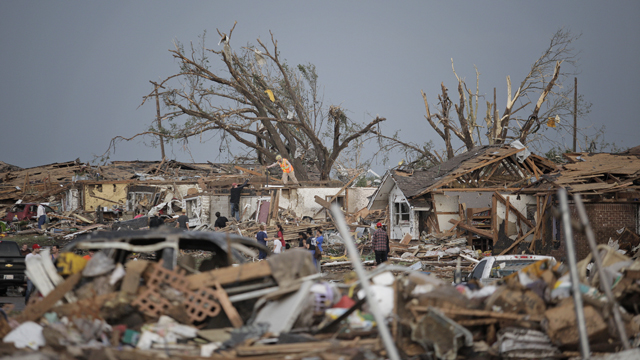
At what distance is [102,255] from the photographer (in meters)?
6.44

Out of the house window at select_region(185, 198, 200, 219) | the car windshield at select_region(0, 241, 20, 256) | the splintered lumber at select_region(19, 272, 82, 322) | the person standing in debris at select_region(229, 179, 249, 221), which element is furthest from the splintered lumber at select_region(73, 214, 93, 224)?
the splintered lumber at select_region(19, 272, 82, 322)

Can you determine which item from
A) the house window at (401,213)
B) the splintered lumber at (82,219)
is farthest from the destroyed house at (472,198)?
the splintered lumber at (82,219)

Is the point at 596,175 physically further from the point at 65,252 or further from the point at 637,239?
the point at 65,252

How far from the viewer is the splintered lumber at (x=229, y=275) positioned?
6.22m

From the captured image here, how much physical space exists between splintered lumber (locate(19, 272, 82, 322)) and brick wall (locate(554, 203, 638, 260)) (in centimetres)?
1538

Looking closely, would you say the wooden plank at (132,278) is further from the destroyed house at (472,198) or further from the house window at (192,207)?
the house window at (192,207)

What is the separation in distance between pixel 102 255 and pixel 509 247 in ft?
55.1

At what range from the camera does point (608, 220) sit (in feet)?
55.3

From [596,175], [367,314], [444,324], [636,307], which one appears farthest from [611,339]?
[596,175]

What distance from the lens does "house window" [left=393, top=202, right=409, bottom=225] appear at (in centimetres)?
2486

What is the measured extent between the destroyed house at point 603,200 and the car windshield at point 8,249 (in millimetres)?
16992

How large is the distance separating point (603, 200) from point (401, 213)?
31.5 ft

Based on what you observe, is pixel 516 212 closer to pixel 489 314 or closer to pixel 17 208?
pixel 489 314

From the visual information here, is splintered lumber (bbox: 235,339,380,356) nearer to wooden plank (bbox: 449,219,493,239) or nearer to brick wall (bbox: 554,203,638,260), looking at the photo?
brick wall (bbox: 554,203,638,260)
